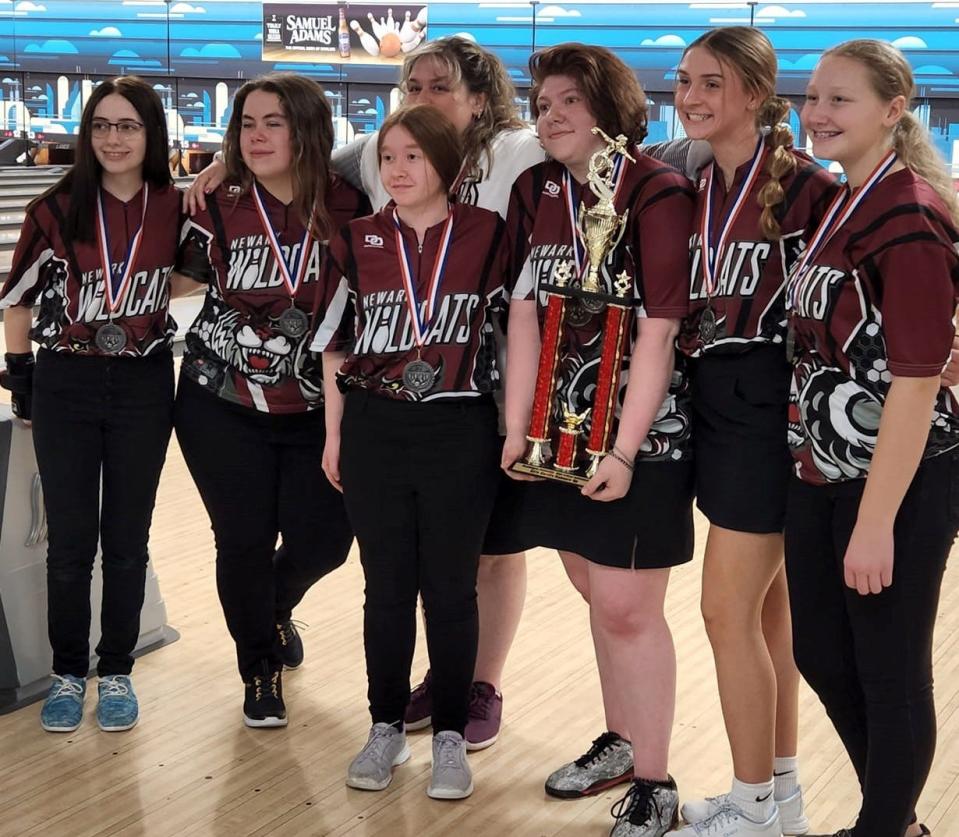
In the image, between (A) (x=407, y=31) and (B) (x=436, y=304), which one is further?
(A) (x=407, y=31)

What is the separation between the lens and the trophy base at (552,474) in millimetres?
1993

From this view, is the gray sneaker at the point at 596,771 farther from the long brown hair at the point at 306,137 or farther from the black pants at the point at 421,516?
the long brown hair at the point at 306,137

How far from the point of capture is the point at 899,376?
5.16ft

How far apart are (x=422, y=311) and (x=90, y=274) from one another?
678 mm

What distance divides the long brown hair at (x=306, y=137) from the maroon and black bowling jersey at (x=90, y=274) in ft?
0.86

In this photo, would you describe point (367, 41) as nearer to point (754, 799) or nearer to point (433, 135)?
point (433, 135)

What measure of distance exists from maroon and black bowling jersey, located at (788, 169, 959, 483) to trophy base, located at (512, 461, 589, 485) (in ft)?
1.20

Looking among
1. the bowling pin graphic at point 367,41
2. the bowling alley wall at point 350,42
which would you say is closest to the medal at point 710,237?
the bowling alley wall at point 350,42

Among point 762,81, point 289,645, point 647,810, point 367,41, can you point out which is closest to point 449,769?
point 647,810

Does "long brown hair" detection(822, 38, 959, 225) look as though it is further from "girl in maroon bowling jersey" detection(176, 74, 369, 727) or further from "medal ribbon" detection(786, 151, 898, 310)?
"girl in maroon bowling jersey" detection(176, 74, 369, 727)

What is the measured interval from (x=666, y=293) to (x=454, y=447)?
1.41ft

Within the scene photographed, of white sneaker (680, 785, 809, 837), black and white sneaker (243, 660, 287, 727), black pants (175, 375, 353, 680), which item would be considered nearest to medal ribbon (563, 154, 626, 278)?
black pants (175, 375, 353, 680)

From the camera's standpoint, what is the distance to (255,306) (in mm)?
2258

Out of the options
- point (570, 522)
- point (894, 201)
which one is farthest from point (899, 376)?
point (570, 522)
